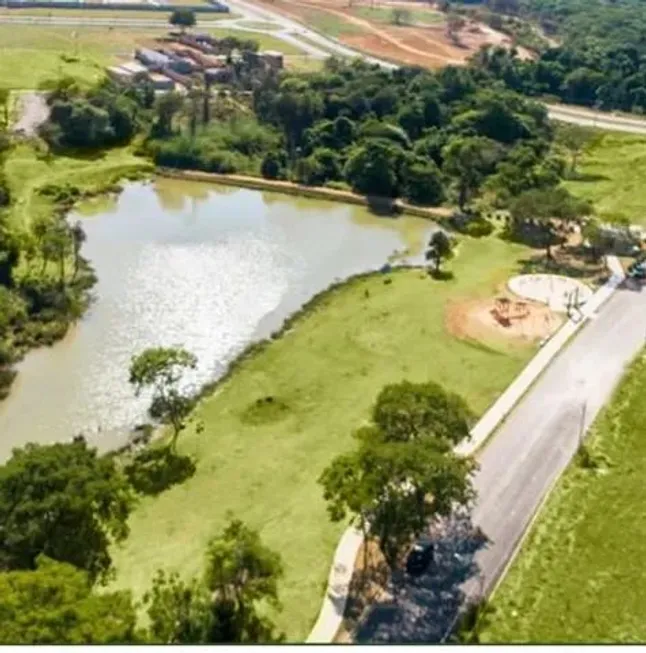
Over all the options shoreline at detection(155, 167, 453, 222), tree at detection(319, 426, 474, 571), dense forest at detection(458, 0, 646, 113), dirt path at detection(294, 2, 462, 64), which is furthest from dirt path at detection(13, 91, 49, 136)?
tree at detection(319, 426, 474, 571)

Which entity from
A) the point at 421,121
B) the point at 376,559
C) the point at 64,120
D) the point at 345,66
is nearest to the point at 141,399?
the point at 376,559

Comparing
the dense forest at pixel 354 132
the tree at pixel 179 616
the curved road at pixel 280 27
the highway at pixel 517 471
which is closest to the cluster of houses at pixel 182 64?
the dense forest at pixel 354 132

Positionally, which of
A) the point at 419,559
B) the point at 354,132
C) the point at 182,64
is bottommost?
the point at 182,64

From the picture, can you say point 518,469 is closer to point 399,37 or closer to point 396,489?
point 396,489

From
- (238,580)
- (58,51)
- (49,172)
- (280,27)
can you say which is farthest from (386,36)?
(238,580)

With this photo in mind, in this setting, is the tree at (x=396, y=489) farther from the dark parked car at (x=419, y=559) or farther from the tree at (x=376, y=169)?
the tree at (x=376, y=169)

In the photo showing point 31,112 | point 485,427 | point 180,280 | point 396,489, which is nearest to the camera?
point 396,489

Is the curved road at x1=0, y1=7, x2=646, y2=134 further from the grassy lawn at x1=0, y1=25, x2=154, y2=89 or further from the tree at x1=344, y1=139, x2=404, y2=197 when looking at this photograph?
the tree at x1=344, y1=139, x2=404, y2=197
